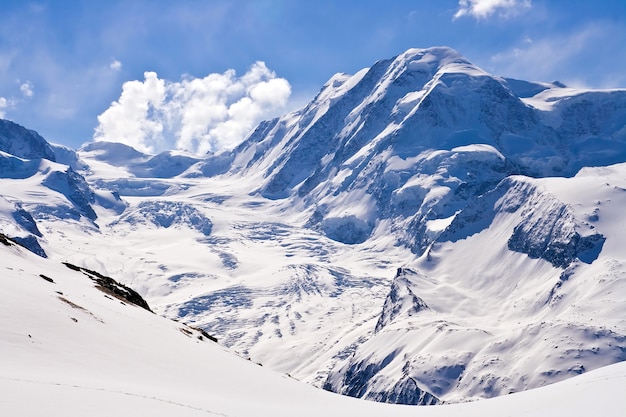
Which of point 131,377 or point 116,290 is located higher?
point 116,290

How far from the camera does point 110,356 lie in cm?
4012

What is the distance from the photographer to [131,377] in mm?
37531

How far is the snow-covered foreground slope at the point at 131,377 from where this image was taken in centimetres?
2988

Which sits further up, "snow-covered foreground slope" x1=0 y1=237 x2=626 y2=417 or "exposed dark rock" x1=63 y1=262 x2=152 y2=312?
"exposed dark rock" x1=63 y1=262 x2=152 y2=312

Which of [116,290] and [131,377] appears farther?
[116,290]

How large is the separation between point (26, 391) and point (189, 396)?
10.7 meters

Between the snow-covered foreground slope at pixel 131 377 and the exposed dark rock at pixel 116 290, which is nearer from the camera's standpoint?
the snow-covered foreground slope at pixel 131 377

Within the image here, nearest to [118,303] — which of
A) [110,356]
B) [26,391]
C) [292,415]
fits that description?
[110,356]

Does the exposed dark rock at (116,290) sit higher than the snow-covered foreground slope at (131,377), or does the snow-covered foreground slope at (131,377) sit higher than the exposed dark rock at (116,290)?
the exposed dark rock at (116,290)

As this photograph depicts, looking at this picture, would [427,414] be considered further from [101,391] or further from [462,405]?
[101,391]

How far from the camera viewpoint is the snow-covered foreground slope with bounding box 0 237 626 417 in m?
29.9

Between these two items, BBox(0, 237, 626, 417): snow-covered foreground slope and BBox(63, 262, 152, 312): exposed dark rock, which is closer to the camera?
BBox(0, 237, 626, 417): snow-covered foreground slope

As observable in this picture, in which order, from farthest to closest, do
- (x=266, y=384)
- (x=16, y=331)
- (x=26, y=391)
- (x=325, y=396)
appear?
1. (x=325, y=396)
2. (x=266, y=384)
3. (x=16, y=331)
4. (x=26, y=391)

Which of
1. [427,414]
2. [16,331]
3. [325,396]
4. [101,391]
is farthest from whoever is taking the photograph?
[325,396]
